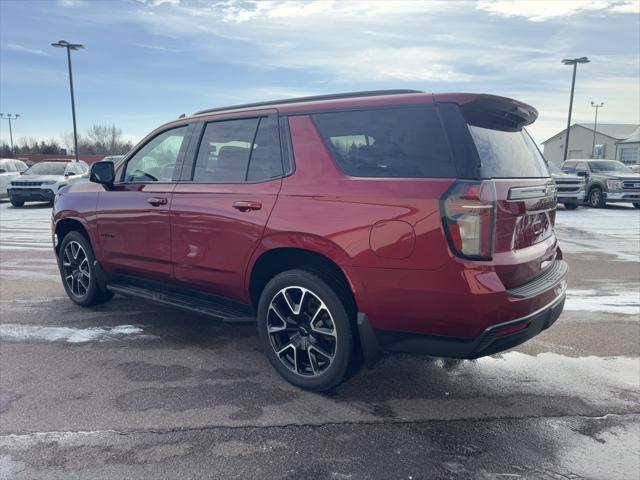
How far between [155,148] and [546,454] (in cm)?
382

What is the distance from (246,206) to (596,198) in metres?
19.3

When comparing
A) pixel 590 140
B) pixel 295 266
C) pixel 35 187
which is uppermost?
pixel 590 140

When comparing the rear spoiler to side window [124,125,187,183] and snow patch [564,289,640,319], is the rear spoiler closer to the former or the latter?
side window [124,125,187,183]

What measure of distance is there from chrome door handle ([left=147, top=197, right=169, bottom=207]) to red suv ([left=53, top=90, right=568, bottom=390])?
3cm

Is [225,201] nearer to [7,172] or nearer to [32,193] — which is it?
[32,193]

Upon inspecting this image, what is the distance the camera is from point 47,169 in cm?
1859

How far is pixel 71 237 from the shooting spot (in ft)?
17.5

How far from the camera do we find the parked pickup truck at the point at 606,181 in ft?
61.4

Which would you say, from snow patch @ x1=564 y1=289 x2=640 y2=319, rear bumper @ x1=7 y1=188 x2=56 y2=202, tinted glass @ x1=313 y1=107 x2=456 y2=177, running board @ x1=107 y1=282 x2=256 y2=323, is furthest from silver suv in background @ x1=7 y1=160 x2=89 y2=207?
tinted glass @ x1=313 y1=107 x2=456 y2=177

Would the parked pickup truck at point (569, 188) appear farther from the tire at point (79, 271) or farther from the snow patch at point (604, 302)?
the tire at point (79, 271)

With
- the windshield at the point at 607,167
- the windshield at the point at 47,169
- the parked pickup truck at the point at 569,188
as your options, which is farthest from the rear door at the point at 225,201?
the windshield at the point at 607,167

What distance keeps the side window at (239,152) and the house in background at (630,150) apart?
193ft

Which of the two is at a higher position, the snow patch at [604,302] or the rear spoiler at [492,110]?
the rear spoiler at [492,110]

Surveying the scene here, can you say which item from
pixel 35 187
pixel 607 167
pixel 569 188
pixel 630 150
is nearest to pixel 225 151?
pixel 35 187
